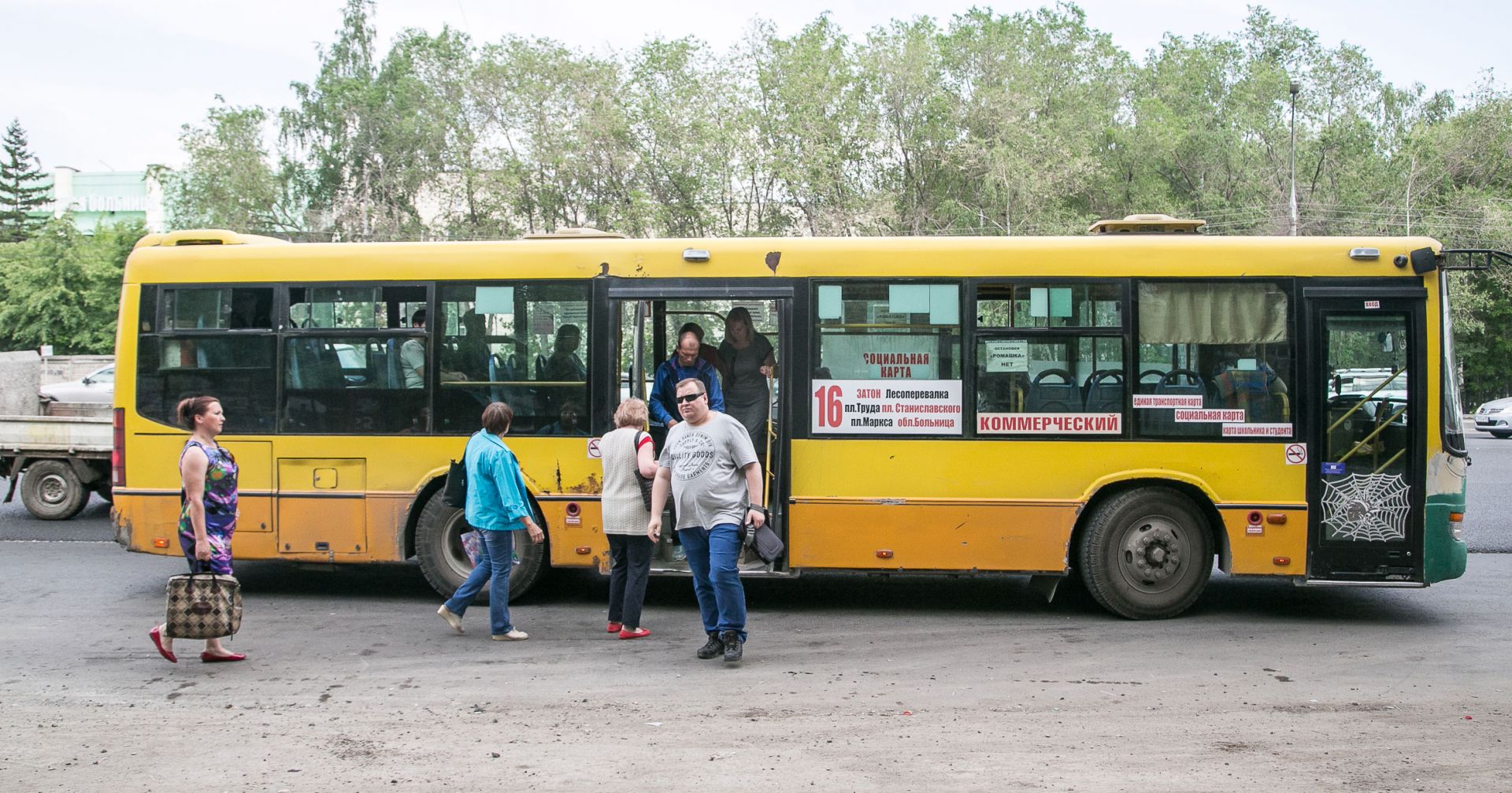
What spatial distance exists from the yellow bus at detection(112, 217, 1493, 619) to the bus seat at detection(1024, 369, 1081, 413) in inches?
0.9

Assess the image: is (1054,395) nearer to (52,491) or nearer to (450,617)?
(450,617)

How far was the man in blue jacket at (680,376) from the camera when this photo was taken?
→ 8750mm

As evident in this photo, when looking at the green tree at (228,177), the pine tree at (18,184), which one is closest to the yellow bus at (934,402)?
the green tree at (228,177)

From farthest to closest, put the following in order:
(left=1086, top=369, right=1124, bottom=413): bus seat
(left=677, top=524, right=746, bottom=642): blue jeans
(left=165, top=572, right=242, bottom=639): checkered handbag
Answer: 1. (left=1086, top=369, right=1124, bottom=413): bus seat
2. (left=677, top=524, right=746, bottom=642): blue jeans
3. (left=165, top=572, right=242, bottom=639): checkered handbag

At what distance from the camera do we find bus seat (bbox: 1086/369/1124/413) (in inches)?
331

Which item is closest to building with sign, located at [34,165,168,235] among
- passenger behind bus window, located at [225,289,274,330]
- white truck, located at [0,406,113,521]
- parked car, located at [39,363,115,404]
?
parked car, located at [39,363,115,404]

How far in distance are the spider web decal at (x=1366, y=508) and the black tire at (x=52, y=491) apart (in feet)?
41.4

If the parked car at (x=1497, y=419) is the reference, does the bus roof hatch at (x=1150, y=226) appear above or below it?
above

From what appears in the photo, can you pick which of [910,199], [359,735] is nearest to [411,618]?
[359,735]

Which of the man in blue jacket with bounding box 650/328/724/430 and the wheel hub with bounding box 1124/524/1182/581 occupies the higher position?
the man in blue jacket with bounding box 650/328/724/430

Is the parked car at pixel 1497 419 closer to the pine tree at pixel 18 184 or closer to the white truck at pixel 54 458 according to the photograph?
the white truck at pixel 54 458

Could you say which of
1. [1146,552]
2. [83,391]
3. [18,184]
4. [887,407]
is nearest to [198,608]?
[887,407]

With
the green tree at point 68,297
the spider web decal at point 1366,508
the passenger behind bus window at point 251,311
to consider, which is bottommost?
the spider web decal at point 1366,508

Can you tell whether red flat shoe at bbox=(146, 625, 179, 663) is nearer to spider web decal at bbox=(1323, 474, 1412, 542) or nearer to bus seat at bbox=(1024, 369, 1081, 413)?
bus seat at bbox=(1024, 369, 1081, 413)
